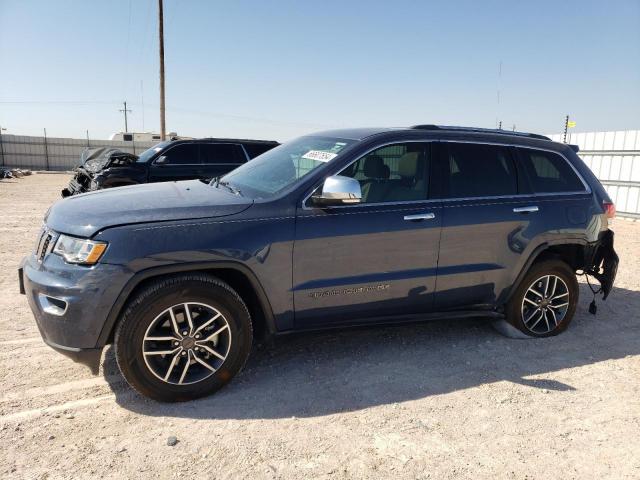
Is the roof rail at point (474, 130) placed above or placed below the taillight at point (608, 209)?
above

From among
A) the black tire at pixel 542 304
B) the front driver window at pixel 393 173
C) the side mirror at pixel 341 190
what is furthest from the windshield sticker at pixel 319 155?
the black tire at pixel 542 304

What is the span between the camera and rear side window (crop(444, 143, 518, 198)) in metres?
3.92

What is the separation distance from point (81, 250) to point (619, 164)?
1481 cm

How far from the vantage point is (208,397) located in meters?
3.25

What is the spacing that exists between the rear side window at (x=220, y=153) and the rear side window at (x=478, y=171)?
731cm

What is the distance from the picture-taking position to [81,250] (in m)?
2.91

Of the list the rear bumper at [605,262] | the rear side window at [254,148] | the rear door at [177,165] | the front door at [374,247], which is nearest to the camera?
the front door at [374,247]

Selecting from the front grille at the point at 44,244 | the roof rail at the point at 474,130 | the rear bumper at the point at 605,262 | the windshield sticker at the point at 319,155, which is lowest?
the rear bumper at the point at 605,262

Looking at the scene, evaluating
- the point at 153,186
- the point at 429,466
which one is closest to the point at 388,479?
the point at 429,466

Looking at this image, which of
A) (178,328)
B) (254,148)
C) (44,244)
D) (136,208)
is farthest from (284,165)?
(254,148)

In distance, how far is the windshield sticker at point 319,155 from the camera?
3.60 meters

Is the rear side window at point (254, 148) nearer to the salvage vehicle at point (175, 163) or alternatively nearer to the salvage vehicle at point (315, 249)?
the salvage vehicle at point (175, 163)

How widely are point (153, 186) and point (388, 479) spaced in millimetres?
2806

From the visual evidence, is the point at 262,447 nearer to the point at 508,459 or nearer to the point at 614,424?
the point at 508,459
